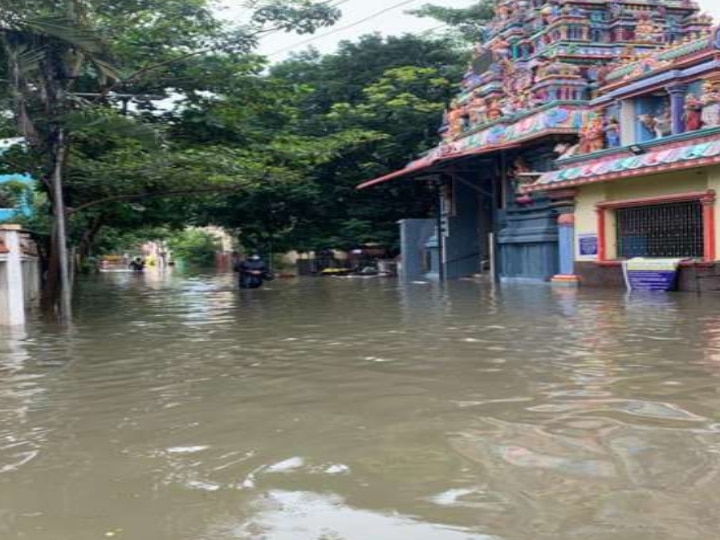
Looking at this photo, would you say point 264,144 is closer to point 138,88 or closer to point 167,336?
point 138,88

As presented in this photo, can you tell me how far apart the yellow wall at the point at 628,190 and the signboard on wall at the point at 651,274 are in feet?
3.54

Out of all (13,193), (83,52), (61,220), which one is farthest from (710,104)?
(13,193)

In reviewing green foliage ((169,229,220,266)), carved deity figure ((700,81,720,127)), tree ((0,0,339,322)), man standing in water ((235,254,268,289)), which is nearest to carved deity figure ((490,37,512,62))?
carved deity figure ((700,81,720,127))

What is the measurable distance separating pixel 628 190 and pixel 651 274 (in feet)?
7.49

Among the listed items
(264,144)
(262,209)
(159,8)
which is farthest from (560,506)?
(262,209)

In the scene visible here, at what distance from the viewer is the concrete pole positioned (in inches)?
491

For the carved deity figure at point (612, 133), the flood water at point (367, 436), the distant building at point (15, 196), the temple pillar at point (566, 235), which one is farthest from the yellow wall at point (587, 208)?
the distant building at point (15, 196)

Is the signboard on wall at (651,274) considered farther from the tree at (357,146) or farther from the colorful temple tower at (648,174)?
the tree at (357,146)

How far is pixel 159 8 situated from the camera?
1576 centimetres

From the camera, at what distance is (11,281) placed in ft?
41.0

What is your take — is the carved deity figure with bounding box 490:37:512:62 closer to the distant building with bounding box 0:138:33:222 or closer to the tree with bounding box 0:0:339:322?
the tree with bounding box 0:0:339:322

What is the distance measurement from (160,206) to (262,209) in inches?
487

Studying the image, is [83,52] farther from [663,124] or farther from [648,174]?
[663,124]

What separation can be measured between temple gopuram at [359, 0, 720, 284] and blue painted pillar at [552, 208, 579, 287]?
0.12ft
